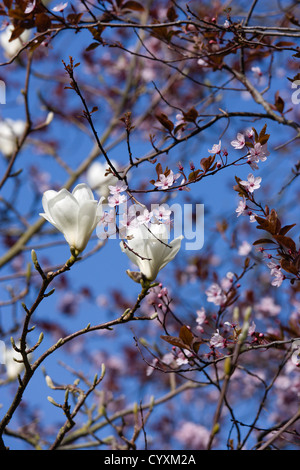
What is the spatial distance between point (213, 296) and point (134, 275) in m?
0.76

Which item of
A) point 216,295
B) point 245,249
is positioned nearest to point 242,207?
point 216,295

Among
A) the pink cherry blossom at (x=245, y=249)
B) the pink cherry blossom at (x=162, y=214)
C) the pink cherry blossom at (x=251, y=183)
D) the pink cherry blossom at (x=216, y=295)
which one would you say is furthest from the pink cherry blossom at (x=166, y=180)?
the pink cherry blossom at (x=245, y=249)

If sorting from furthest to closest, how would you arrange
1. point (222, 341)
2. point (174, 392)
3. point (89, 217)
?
1. point (174, 392)
2. point (222, 341)
3. point (89, 217)

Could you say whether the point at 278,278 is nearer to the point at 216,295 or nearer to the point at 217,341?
the point at 217,341

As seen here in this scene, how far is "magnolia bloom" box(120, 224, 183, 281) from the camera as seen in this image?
1.24 metres

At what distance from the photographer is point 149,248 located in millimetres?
1244

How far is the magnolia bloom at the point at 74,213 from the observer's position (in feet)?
3.95

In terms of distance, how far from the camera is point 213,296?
193 centimetres

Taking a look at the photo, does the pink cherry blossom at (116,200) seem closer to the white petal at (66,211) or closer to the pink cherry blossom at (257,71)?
the white petal at (66,211)

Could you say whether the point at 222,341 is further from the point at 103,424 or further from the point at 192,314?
the point at 192,314

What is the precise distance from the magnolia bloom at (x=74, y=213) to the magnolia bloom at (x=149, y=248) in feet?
0.36

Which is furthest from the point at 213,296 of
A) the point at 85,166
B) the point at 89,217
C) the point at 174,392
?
the point at 85,166

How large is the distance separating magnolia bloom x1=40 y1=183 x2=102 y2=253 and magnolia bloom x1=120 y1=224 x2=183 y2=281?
11 centimetres

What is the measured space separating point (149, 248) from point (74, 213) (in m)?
0.20
